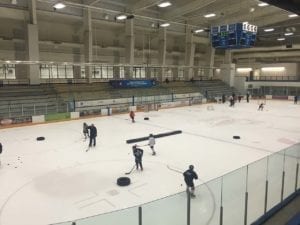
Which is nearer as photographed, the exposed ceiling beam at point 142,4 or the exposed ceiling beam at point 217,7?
the exposed ceiling beam at point 142,4

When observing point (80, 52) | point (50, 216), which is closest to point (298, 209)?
point (50, 216)

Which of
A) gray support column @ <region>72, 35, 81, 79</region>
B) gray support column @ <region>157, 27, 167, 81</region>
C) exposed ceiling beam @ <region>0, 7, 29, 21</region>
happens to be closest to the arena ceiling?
exposed ceiling beam @ <region>0, 7, 29, 21</region>

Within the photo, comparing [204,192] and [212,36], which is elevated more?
[212,36]

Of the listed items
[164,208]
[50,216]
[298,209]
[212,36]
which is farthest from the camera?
[212,36]

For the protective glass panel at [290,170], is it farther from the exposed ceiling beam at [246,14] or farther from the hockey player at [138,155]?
the exposed ceiling beam at [246,14]

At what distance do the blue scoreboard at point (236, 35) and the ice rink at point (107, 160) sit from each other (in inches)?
229

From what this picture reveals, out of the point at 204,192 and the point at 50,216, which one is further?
the point at 50,216

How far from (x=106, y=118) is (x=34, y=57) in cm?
887

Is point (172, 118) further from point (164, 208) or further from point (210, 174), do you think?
point (164, 208)

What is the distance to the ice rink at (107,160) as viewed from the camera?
8.07 m

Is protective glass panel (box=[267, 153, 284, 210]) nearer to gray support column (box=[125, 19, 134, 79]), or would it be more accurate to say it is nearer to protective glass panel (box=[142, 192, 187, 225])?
protective glass panel (box=[142, 192, 187, 225])

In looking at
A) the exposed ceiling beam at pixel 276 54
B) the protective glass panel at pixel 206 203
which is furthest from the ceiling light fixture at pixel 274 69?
the protective glass panel at pixel 206 203


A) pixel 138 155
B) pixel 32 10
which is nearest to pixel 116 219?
pixel 138 155

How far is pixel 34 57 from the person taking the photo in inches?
1015
